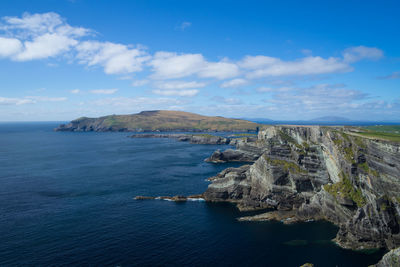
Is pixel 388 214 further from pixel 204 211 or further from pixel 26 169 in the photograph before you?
pixel 26 169

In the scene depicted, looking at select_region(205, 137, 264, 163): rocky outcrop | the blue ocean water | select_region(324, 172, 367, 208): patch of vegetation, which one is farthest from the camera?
select_region(205, 137, 264, 163): rocky outcrop

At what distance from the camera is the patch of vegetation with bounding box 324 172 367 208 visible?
61.5 metres

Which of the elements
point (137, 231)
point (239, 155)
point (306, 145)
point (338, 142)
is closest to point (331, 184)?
point (338, 142)

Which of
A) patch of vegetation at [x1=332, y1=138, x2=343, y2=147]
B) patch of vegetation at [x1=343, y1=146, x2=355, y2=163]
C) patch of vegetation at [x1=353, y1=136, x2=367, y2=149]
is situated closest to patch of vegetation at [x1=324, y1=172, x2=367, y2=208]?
patch of vegetation at [x1=343, y1=146, x2=355, y2=163]

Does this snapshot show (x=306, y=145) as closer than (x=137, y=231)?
No

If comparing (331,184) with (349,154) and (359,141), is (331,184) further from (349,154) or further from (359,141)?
(359,141)

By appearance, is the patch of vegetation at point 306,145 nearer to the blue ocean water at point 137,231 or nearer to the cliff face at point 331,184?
the cliff face at point 331,184

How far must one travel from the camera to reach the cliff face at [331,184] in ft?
174

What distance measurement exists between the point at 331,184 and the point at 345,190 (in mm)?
5730

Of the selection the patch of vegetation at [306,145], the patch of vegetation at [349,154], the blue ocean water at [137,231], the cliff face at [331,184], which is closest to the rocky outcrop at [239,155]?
the blue ocean water at [137,231]

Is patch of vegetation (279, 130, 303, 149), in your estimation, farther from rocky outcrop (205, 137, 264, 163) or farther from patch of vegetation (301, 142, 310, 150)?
rocky outcrop (205, 137, 264, 163)

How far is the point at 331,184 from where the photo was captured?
70.5m

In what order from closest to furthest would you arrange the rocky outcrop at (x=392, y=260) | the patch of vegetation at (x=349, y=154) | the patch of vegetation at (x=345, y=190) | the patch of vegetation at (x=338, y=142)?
the rocky outcrop at (x=392, y=260) → the patch of vegetation at (x=345, y=190) → the patch of vegetation at (x=349, y=154) → the patch of vegetation at (x=338, y=142)

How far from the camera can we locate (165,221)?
68.2 m
